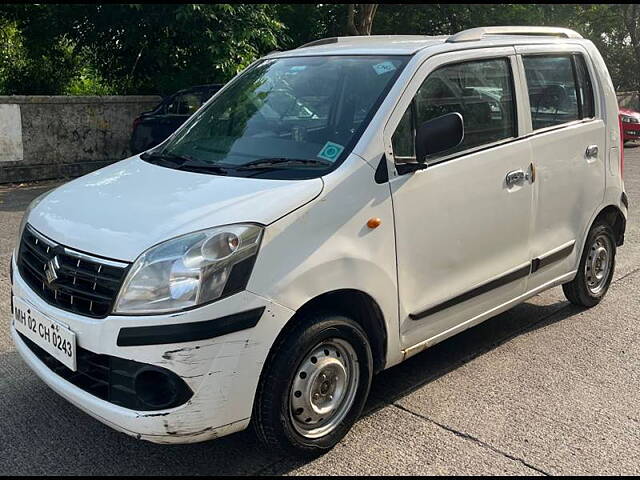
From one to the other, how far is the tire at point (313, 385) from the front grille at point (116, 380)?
0.38 meters

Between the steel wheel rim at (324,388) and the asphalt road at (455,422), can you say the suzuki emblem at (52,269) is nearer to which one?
the asphalt road at (455,422)

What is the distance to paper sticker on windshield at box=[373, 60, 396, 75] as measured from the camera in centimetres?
359

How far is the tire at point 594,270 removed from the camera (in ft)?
16.4

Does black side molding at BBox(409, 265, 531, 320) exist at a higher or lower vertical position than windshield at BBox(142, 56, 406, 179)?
lower

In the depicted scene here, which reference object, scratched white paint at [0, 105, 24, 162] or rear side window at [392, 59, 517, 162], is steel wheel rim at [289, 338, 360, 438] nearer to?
rear side window at [392, 59, 517, 162]

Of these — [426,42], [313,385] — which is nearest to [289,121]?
[426,42]

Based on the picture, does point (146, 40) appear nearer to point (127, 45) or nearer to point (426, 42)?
point (127, 45)

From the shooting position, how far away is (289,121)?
3658 millimetres

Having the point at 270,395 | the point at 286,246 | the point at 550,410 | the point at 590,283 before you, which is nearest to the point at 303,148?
the point at 286,246

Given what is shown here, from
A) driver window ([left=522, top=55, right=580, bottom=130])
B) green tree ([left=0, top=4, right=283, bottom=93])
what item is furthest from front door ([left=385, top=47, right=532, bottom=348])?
green tree ([left=0, top=4, right=283, bottom=93])

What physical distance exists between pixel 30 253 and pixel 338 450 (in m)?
1.75

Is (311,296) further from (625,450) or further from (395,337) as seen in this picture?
(625,450)

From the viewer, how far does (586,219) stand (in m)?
4.80

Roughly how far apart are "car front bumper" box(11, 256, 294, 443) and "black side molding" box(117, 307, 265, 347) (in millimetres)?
16
